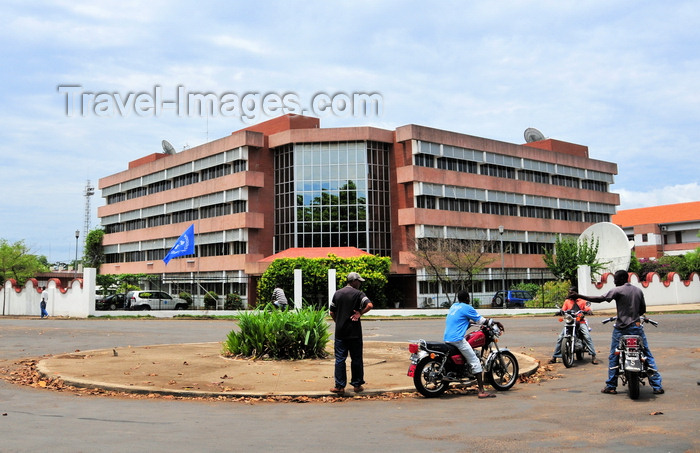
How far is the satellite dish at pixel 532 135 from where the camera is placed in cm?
7132

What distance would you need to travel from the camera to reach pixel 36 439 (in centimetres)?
645

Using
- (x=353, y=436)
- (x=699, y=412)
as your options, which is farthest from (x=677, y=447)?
(x=353, y=436)

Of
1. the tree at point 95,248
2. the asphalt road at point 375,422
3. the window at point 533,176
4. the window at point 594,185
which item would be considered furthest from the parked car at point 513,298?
the tree at point 95,248

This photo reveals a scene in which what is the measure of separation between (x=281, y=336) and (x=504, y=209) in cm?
5261

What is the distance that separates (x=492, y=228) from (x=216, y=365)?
50.9m

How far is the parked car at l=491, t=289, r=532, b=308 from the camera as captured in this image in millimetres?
43656

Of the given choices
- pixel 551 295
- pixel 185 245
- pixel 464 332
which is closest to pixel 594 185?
pixel 551 295

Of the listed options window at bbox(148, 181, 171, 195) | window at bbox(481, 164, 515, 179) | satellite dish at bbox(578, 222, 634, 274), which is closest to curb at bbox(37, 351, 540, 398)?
satellite dish at bbox(578, 222, 634, 274)

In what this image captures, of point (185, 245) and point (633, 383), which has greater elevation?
point (185, 245)

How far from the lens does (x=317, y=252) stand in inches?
2067

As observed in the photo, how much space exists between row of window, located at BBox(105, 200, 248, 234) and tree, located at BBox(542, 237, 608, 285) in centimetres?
2763

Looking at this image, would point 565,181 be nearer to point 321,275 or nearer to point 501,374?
point 321,275

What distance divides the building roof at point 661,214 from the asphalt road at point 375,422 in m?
85.6

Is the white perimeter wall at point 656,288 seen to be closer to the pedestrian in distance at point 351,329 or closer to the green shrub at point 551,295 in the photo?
the green shrub at point 551,295
